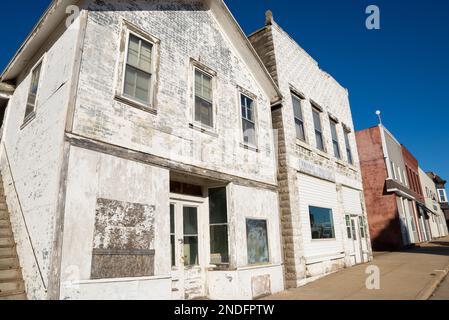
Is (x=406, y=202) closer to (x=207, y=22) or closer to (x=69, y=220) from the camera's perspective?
(x=207, y=22)

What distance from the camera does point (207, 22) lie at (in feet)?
30.5

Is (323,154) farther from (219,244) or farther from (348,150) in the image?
(219,244)

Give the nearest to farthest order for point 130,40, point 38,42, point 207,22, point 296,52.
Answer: point 130,40 < point 38,42 < point 207,22 < point 296,52

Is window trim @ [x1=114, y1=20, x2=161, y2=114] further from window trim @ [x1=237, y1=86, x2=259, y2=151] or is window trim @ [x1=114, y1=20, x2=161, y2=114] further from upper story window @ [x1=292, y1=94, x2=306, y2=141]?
upper story window @ [x1=292, y1=94, x2=306, y2=141]

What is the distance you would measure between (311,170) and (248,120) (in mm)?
3702

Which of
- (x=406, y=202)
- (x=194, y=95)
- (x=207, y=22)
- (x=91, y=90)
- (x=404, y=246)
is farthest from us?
(x=406, y=202)

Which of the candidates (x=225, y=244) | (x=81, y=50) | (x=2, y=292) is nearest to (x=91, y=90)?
(x=81, y=50)

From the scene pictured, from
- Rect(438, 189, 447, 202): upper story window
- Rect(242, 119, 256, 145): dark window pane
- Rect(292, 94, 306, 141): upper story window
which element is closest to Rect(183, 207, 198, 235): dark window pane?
Rect(242, 119, 256, 145): dark window pane

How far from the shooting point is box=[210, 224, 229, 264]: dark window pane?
792cm

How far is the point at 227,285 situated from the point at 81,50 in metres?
6.02

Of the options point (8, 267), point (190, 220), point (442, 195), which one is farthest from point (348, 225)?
point (442, 195)

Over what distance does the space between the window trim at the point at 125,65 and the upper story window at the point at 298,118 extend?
6.71 meters

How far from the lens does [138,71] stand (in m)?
6.79

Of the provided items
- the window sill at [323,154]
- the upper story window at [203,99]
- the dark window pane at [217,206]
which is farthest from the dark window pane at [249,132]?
the window sill at [323,154]
